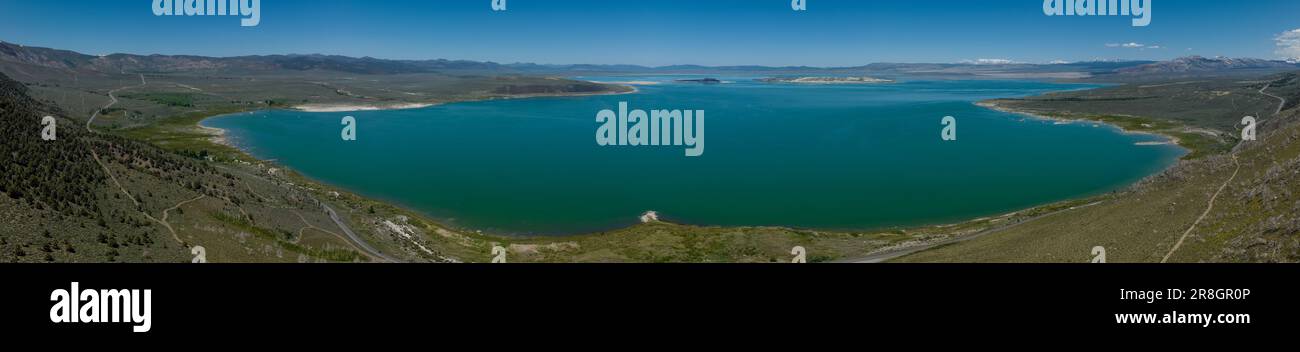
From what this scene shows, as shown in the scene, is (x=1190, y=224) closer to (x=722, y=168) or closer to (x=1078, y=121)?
(x=722, y=168)

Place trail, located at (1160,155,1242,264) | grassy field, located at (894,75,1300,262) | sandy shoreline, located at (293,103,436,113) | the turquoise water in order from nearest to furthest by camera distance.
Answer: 1. grassy field, located at (894,75,1300,262)
2. trail, located at (1160,155,1242,264)
3. the turquoise water
4. sandy shoreline, located at (293,103,436,113)

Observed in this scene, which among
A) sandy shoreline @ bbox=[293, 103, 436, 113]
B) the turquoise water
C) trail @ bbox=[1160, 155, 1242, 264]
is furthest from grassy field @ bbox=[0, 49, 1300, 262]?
sandy shoreline @ bbox=[293, 103, 436, 113]

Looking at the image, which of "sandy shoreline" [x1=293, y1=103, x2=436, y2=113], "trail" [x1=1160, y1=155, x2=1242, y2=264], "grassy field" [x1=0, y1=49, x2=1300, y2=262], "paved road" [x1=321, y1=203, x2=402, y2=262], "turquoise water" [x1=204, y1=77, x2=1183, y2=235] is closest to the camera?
"grassy field" [x1=0, y1=49, x2=1300, y2=262]

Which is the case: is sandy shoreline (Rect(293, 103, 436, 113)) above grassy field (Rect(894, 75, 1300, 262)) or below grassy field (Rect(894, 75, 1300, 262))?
above

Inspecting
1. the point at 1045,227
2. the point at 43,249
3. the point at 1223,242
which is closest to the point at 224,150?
the point at 43,249

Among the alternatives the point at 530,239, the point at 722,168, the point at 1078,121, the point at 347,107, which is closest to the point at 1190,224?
the point at 530,239

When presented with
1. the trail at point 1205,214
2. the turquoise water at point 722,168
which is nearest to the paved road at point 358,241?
the turquoise water at point 722,168

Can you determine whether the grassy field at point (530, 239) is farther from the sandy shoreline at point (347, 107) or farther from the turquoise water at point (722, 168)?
the sandy shoreline at point (347, 107)

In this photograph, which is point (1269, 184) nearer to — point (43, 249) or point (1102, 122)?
point (43, 249)

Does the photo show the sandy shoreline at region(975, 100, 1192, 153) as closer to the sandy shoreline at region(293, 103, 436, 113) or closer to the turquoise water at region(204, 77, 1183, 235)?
the turquoise water at region(204, 77, 1183, 235)

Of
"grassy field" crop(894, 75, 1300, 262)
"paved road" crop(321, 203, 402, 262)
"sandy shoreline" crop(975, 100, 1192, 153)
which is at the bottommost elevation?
"paved road" crop(321, 203, 402, 262)
